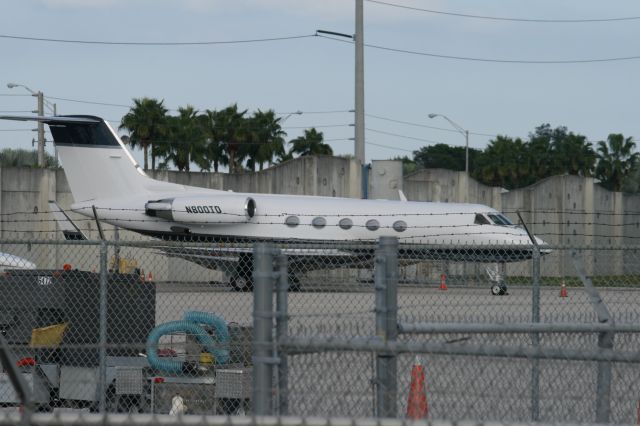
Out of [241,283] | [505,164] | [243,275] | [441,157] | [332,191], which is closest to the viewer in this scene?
[243,275]

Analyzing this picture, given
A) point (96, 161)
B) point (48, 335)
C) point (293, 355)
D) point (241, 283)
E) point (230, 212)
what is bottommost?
point (241, 283)

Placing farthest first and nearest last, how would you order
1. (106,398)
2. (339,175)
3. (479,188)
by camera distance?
(479,188) < (339,175) < (106,398)

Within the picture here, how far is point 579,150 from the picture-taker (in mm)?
87688

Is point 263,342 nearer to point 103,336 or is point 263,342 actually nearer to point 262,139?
point 103,336

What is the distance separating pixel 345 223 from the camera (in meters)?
28.7

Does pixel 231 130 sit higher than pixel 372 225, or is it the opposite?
pixel 231 130

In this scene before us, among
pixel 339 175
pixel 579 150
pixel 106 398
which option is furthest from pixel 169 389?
pixel 579 150

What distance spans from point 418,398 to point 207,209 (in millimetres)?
22481

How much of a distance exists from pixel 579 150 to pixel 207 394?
83.0 m

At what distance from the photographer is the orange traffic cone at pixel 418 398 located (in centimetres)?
635

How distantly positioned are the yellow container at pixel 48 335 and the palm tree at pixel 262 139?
190 feet

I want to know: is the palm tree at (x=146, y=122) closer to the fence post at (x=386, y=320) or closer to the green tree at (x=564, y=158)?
the green tree at (x=564, y=158)

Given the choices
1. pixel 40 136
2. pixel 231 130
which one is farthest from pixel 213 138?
pixel 40 136

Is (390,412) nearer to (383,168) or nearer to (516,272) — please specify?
(383,168)
